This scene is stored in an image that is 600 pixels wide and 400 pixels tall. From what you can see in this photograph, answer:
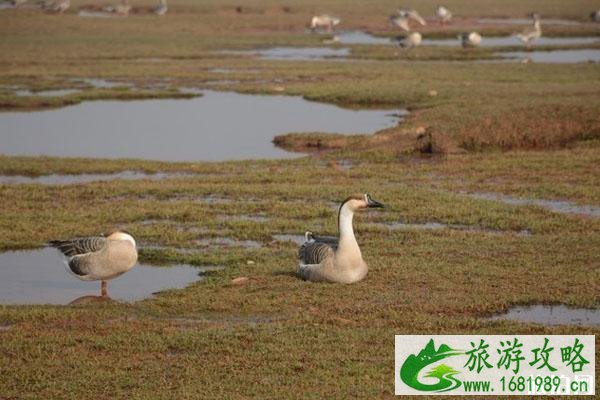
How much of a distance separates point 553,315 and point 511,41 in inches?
1894

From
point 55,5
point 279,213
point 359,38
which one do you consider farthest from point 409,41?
point 279,213

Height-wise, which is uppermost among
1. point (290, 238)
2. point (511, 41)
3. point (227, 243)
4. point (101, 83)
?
point (511, 41)

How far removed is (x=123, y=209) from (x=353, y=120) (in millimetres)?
13859

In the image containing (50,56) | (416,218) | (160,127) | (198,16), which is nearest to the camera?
(416,218)

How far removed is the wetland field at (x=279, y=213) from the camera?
11359mm

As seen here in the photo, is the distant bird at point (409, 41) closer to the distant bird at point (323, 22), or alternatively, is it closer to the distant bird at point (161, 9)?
the distant bird at point (323, 22)

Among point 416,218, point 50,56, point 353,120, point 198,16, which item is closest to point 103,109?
point 353,120

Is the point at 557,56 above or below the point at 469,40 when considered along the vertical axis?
below

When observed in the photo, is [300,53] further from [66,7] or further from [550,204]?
[550,204]

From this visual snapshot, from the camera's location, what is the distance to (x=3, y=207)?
1958 cm

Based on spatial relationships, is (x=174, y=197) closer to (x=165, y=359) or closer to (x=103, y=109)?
(x=165, y=359)

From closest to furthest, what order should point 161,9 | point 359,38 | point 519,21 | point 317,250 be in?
point 317,250 → point 359,38 → point 161,9 → point 519,21

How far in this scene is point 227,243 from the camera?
56.6 ft

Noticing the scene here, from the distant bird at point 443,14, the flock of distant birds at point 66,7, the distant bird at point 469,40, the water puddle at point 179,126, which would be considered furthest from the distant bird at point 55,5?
the water puddle at point 179,126
